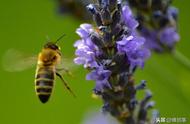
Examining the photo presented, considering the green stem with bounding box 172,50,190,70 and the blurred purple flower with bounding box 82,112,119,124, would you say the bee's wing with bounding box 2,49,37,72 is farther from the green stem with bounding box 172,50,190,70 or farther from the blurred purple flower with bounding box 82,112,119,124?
the green stem with bounding box 172,50,190,70

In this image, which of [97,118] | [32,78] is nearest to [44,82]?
[97,118]

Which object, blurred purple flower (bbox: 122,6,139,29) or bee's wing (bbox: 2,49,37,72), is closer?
blurred purple flower (bbox: 122,6,139,29)

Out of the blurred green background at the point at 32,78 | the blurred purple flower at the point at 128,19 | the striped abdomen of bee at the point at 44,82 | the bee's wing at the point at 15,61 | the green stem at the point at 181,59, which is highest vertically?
the blurred green background at the point at 32,78

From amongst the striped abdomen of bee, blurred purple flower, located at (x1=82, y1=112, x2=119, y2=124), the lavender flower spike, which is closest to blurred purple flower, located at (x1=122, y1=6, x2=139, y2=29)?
the lavender flower spike

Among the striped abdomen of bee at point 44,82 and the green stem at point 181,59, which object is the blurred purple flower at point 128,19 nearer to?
the striped abdomen of bee at point 44,82

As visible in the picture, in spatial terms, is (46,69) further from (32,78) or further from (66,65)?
(32,78)

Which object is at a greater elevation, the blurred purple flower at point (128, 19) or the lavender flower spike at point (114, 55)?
the blurred purple flower at point (128, 19)

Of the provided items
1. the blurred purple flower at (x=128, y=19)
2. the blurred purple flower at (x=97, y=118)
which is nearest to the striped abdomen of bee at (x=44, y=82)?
the blurred purple flower at (x=97, y=118)
